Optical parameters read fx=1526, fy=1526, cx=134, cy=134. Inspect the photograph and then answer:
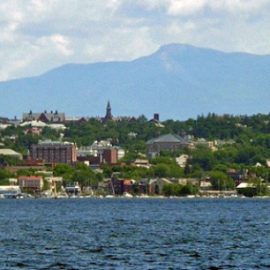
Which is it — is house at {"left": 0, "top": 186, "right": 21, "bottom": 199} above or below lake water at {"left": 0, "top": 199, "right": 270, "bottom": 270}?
above

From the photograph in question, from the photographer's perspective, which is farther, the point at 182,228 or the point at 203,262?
the point at 182,228

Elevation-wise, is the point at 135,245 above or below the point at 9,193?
below

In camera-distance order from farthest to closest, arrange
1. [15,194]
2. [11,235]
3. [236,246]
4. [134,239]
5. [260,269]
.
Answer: [15,194], [11,235], [134,239], [236,246], [260,269]

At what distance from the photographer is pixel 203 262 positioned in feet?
163

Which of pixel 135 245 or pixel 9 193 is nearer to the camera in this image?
pixel 135 245

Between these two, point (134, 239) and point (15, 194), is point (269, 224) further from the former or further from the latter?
point (15, 194)

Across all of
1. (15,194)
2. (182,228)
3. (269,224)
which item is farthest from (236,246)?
(15,194)

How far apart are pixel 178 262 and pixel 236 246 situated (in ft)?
26.6

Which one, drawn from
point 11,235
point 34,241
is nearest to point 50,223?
point 11,235

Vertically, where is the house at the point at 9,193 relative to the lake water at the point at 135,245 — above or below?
above

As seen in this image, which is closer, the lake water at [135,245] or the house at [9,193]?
the lake water at [135,245]

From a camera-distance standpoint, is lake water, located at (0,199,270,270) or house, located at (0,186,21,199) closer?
lake water, located at (0,199,270,270)

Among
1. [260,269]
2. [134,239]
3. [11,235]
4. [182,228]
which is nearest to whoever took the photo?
[260,269]

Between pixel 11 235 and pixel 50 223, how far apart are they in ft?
51.1
